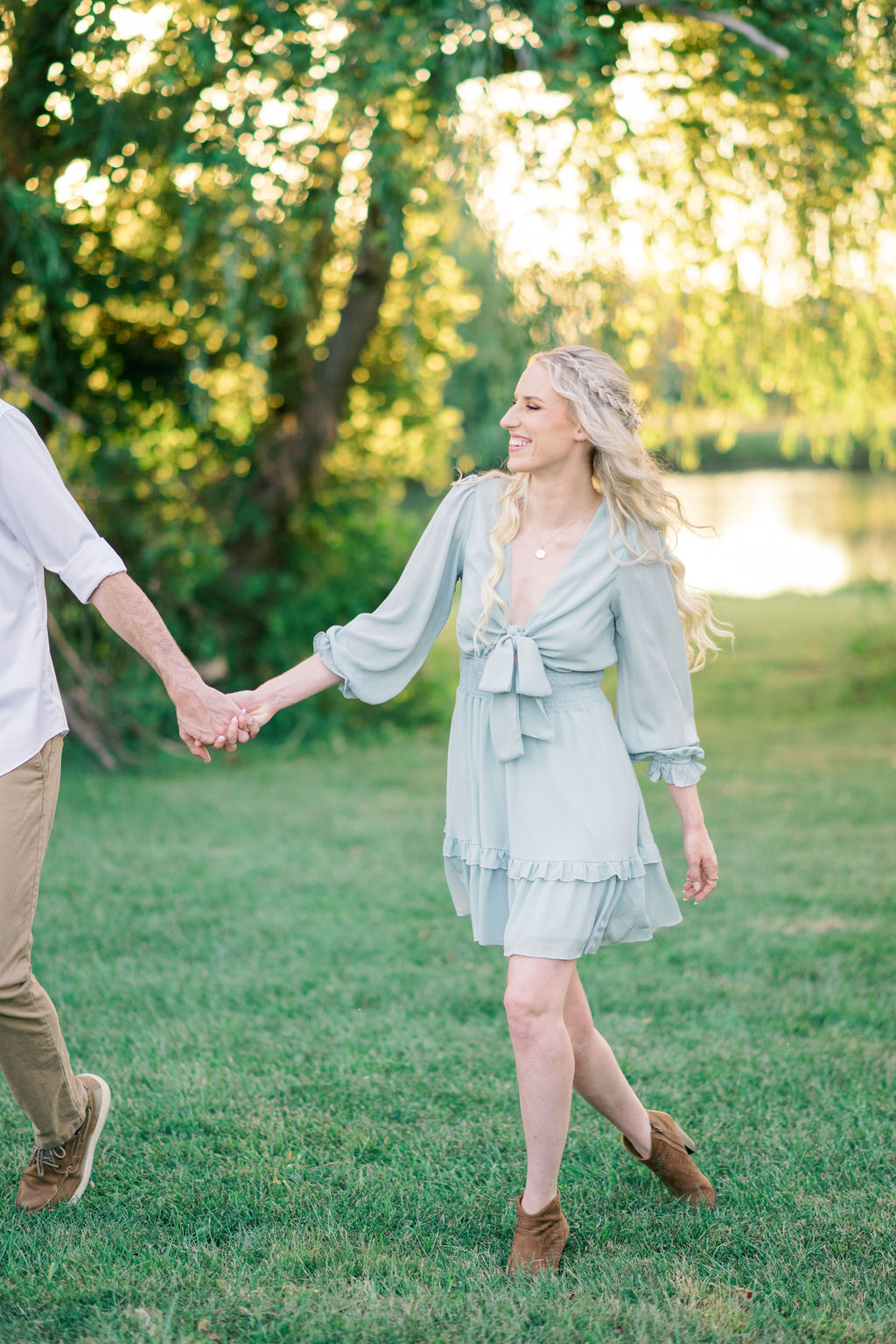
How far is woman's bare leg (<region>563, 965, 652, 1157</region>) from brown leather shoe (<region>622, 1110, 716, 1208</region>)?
6 cm

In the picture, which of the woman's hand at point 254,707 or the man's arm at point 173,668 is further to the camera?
the woman's hand at point 254,707

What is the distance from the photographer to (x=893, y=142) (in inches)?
307

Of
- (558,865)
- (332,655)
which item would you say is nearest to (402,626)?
(332,655)

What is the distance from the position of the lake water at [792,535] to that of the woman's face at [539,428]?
810 centimetres

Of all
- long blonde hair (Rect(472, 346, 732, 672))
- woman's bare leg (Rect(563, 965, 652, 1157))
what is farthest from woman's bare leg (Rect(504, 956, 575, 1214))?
long blonde hair (Rect(472, 346, 732, 672))

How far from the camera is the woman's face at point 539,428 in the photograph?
312cm

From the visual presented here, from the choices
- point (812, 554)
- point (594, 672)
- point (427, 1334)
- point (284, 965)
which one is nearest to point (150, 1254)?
point (427, 1334)

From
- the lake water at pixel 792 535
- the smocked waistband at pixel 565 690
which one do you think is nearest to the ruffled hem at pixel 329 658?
the smocked waistband at pixel 565 690

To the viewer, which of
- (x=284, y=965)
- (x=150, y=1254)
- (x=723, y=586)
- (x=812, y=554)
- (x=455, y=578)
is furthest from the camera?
(x=812, y=554)

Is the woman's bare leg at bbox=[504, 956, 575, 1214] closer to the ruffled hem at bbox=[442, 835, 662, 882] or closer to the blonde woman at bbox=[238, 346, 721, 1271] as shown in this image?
the blonde woman at bbox=[238, 346, 721, 1271]

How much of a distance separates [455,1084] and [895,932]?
7.41 feet

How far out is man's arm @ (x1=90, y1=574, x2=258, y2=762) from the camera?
309 centimetres

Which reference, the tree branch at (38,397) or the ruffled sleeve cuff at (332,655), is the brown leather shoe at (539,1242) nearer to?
the ruffled sleeve cuff at (332,655)

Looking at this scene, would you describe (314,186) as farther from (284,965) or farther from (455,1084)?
(455,1084)
